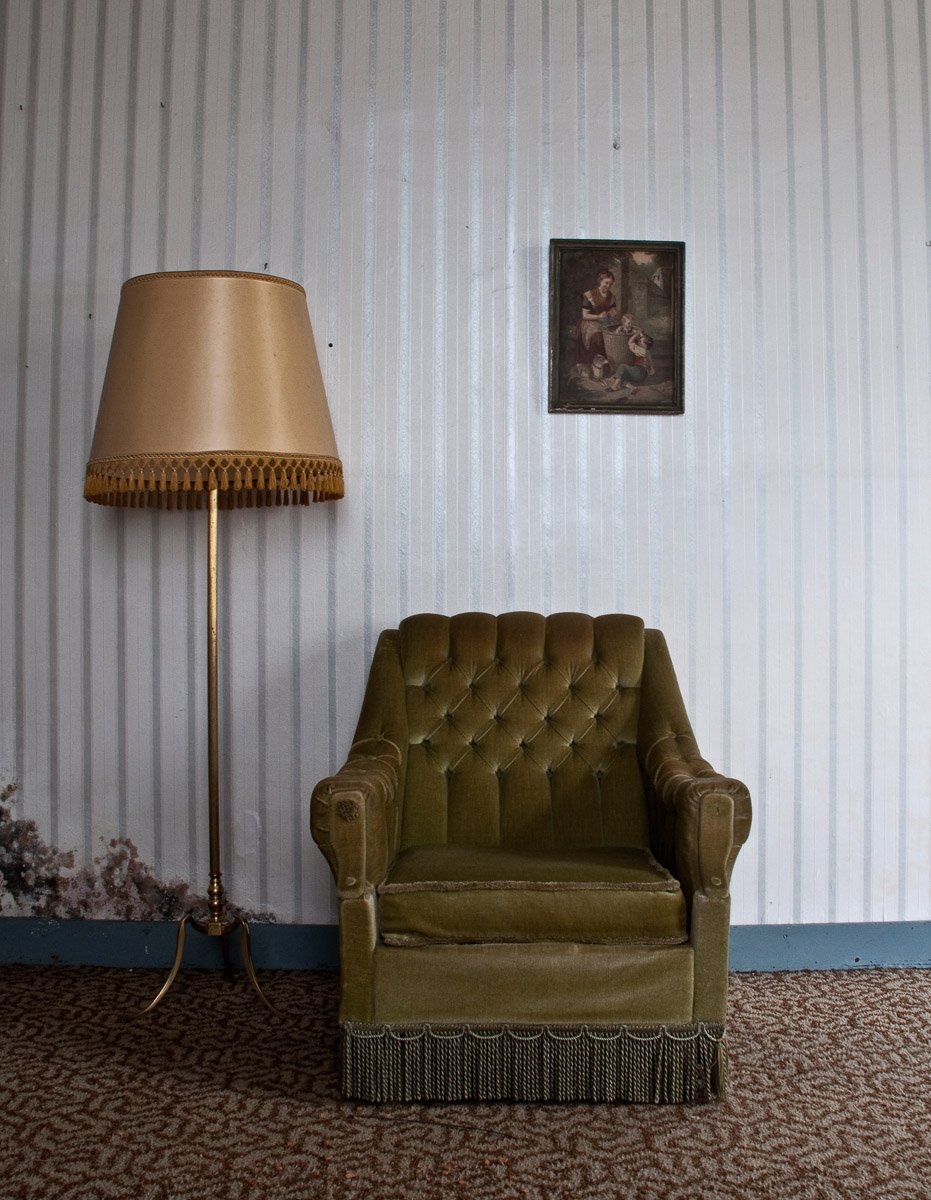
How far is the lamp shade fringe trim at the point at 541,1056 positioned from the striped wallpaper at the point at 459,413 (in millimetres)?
959

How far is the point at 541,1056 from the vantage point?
2047 mm

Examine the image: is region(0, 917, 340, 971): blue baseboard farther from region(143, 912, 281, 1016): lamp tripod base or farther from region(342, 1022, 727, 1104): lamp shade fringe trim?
region(342, 1022, 727, 1104): lamp shade fringe trim

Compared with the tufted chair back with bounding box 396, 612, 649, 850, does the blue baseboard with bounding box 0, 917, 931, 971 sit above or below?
below

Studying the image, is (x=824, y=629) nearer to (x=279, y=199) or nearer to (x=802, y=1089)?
(x=802, y=1089)

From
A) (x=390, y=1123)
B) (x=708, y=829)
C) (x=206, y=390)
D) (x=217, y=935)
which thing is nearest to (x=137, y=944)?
(x=217, y=935)

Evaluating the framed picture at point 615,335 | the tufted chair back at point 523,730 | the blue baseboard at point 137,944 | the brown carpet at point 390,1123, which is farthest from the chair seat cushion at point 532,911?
the framed picture at point 615,335

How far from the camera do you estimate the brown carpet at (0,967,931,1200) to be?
178cm

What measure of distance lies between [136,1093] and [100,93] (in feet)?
8.41

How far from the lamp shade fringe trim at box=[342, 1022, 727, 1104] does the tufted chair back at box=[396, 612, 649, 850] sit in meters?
0.53

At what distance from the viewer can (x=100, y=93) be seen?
297 cm

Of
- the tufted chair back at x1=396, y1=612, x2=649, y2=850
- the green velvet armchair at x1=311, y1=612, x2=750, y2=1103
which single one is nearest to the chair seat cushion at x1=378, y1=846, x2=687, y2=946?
the green velvet armchair at x1=311, y1=612, x2=750, y2=1103

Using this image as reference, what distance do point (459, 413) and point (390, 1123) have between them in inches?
70.3

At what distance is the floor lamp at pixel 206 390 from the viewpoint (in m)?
2.35

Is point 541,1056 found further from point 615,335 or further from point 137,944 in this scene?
point 615,335
